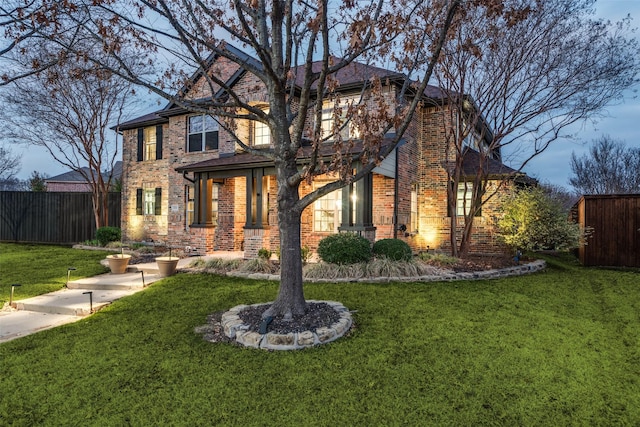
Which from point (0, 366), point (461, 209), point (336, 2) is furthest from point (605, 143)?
point (0, 366)

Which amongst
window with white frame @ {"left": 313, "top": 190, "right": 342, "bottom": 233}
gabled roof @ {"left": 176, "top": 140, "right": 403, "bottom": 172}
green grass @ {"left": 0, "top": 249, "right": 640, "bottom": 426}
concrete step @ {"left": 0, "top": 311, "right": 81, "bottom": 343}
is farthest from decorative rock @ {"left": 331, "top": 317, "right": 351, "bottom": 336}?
window with white frame @ {"left": 313, "top": 190, "right": 342, "bottom": 233}

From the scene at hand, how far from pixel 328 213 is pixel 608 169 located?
81.3ft

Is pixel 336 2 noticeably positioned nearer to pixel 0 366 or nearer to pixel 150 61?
pixel 150 61

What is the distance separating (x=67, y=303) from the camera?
601 centimetres

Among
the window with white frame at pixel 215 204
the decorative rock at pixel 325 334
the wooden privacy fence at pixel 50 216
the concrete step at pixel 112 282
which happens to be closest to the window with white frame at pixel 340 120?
the decorative rock at pixel 325 334

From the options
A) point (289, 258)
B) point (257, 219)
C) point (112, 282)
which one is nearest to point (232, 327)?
point (289, 258)

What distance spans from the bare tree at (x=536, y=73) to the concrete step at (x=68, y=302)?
890 centimetres

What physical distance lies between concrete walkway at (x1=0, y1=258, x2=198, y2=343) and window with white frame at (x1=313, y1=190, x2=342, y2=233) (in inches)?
203

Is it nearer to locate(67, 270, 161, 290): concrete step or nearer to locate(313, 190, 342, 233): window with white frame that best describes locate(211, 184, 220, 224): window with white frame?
locate(313, 190, 342, 233): window with white frame

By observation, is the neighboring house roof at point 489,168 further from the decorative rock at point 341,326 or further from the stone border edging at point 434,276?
the decorative rock at point 341,326

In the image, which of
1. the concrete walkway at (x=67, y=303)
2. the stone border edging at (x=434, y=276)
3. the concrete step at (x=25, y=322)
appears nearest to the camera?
the concrete step at (x=25, y=322)

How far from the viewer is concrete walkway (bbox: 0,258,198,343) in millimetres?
5055

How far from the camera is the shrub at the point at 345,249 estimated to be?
7926 millimetres

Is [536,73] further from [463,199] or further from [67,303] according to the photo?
[67,303]
